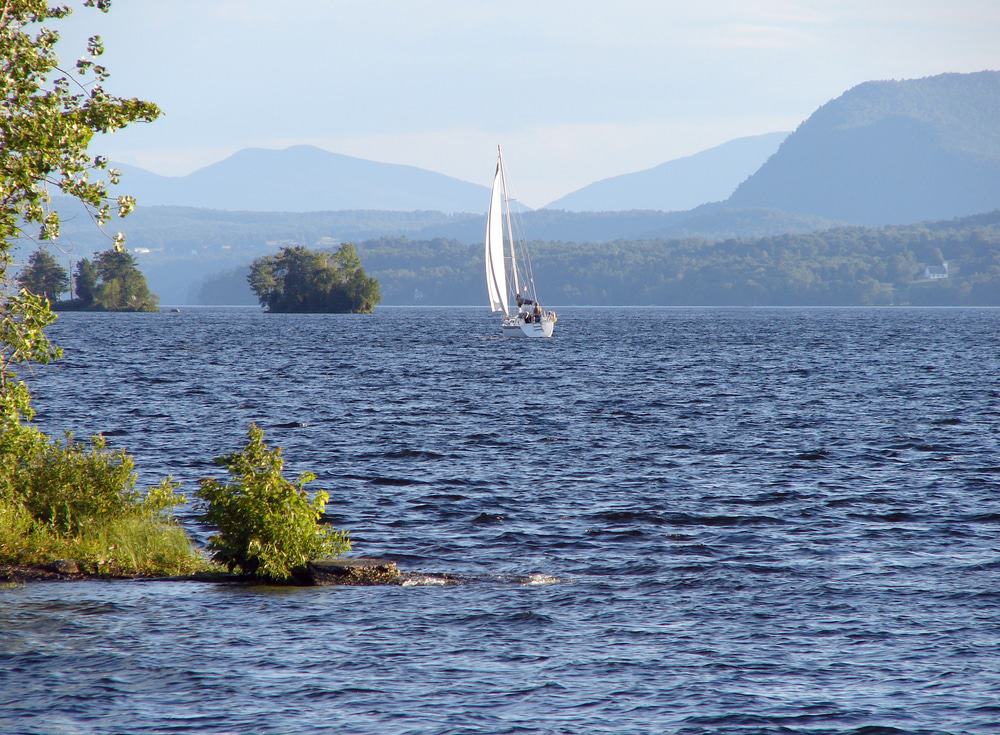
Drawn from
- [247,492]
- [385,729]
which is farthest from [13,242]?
[385,729]

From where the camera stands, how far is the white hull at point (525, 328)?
13375 cm

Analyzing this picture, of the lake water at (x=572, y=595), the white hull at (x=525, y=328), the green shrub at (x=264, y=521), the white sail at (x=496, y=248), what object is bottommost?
the lake water at (x=572, y=595)

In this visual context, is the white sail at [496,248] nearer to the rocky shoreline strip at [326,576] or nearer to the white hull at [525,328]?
the white hull at [525,328]

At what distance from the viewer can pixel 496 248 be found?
13138cm

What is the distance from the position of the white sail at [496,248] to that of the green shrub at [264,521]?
4216 inches

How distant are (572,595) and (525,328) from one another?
368ft

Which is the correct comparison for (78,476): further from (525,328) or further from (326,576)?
(525,328)

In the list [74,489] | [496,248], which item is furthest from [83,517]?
[496,248]

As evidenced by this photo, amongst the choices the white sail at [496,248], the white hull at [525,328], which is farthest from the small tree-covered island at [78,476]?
the white hull at [525,328]

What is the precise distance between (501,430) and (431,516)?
67.4ft

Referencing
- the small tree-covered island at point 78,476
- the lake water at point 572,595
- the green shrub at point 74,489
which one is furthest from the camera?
the green shrub at point 74,489

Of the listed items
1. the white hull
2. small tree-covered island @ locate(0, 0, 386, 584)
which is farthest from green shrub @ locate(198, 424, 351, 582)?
the white hull

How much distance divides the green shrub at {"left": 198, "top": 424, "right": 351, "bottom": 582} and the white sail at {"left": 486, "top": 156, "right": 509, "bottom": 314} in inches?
4216

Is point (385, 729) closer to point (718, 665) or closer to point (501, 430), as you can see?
point (718, 665)
